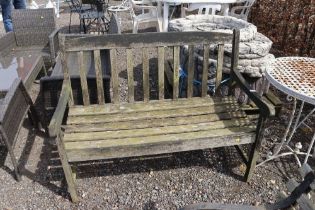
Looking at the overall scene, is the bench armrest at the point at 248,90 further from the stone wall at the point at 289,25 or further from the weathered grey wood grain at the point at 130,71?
the stone wall at the point at 289,25

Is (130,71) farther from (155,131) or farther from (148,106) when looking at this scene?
(155,131)

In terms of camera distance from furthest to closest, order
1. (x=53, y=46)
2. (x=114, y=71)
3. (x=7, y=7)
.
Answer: (x=7, y=7) → (x=53, y=46) → (x=114, y=71)

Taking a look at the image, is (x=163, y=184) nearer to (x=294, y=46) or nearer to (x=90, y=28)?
(x=294, y=46)

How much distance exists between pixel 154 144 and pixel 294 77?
1335 mm

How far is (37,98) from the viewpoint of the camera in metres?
A: 4.40

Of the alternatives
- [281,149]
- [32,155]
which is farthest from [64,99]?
[281,149]

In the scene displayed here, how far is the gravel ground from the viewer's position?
2730 mm

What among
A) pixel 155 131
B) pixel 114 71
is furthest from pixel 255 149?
pixel 114 71

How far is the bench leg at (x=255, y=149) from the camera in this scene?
2.52m

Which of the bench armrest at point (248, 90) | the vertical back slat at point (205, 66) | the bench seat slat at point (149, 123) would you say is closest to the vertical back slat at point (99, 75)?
the bench seat slat at point (149, 123)

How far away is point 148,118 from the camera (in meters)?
2.87

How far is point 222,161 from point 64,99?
5.53ft

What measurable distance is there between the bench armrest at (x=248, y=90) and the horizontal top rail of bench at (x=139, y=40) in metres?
0.10

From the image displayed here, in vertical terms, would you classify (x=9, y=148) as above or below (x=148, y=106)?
below
